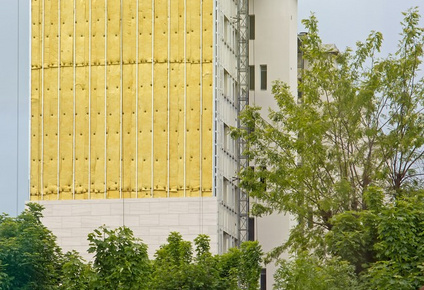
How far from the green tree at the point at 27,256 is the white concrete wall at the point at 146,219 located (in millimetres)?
18616

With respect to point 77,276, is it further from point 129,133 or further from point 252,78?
point 252,78

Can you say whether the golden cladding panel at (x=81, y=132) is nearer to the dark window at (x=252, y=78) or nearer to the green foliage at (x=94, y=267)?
the dark window at (x=252, y=78)

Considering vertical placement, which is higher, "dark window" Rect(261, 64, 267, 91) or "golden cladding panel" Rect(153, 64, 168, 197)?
"dark window" Rect(261, 64, 267, 91)

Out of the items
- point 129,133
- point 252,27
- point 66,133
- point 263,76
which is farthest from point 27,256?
point 252,27

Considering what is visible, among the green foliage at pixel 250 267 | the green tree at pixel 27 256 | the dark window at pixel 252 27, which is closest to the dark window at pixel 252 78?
the dark window at pixel 252 27

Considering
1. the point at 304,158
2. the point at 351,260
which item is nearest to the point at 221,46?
the point at 304,158

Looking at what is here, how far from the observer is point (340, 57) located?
67125 millimetres

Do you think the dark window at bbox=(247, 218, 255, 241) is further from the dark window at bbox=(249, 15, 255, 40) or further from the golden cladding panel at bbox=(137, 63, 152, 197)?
the golden cladding panel at bbox=(137, 63, 152, 197)

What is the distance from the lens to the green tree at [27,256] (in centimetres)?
5531

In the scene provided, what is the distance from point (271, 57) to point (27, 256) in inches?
1658

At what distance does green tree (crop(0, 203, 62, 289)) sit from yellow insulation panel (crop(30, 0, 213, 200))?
19616 millimetres

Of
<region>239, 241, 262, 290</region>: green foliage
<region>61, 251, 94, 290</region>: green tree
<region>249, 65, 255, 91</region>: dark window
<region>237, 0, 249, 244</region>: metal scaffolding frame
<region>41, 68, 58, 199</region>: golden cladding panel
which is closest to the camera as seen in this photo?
<region>61, 251, 94, 290</region>: green tree

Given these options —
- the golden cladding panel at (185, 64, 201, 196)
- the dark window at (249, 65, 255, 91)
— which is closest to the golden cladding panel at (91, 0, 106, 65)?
the golden cladding panel at (185, 64, 201, 196)

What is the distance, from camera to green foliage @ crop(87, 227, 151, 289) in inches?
2210
